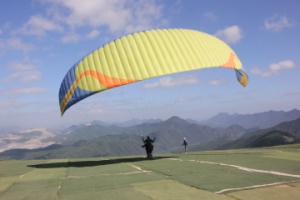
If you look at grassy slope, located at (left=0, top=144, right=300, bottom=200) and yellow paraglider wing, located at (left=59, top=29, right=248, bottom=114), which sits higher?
yellow paraglider wing, located at (left=59, top=29, right=248, bottom=114)

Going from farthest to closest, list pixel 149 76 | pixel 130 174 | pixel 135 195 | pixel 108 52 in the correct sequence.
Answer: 1. pixel 108 52
2. pixel 149 76
3. pixel 130 174
4. pixel 135 195

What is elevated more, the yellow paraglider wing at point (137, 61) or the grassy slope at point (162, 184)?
the yellow paraglider wing at point (137, 61)

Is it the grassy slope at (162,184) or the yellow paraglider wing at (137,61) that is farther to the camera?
the yellow paraglider wing at (137,61)

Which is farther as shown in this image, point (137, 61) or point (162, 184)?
point (137, 61)

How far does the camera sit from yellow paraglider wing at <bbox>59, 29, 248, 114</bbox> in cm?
1984

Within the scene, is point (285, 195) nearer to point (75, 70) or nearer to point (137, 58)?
point (137, 58)

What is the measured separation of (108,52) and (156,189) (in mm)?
11203

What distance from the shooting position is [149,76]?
1948cm

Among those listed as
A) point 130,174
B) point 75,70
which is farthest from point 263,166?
point 75,70

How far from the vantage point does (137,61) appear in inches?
793

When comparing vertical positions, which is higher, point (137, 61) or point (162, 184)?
point (137, 61)

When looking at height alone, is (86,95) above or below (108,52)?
below

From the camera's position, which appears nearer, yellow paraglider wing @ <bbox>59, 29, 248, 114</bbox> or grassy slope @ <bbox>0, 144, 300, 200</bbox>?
grassy slope @ <bbox>0, 144, 300, 200</bbox>

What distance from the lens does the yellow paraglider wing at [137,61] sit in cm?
1984
